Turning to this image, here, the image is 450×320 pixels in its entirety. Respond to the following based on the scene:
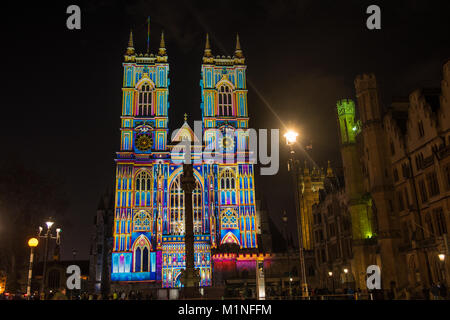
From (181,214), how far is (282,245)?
35.6 m

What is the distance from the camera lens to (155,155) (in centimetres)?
7012

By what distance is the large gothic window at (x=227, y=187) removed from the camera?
70062 mm

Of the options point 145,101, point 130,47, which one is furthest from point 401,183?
point 130,47

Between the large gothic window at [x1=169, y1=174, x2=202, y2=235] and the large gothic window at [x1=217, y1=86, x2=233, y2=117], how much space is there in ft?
45.9

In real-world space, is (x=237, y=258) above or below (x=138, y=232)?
below

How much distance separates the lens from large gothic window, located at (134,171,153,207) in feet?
225

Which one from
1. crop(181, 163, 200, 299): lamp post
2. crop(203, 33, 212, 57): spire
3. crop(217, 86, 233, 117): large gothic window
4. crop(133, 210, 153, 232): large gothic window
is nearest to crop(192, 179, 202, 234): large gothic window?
crop(133, 210, 153, 232): large gothic window

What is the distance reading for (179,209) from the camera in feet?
227

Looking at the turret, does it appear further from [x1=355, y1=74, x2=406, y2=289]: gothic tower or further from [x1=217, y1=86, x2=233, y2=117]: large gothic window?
[x1=217, y1=86, x2=233, y2=117]: large gothic window

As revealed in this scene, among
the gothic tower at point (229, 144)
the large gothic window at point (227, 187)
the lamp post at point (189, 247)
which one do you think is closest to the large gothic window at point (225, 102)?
the gothic tower at point (229, 144)

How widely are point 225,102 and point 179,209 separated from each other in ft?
70.2
